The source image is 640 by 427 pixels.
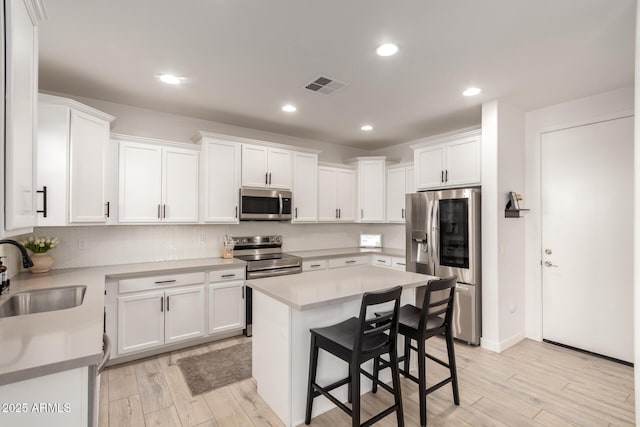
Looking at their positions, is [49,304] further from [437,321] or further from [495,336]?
[495,336]

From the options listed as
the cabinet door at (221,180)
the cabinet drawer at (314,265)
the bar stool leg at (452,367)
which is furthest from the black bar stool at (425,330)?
the cabinet door at (221,180)

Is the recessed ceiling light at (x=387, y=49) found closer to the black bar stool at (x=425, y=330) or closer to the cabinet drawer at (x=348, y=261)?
the black bar stool at (x=425, y=330)

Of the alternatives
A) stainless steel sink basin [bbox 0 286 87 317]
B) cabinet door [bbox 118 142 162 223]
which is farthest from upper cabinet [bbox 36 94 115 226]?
stainless steel sink basin [bbox 0 286 87 317]

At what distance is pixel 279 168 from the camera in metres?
4.34

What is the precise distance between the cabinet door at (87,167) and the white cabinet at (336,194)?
2818mm

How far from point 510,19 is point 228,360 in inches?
145

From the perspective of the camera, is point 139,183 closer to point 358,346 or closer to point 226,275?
point 226,275

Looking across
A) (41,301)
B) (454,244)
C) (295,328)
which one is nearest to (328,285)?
(295,328)

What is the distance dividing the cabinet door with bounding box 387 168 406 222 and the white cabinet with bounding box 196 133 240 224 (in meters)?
2.52

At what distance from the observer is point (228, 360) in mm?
3115

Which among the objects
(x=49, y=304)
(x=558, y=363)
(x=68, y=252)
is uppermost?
(x=68, y=252)

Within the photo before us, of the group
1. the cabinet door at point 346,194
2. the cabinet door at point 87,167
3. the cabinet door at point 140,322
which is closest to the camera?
the cabinet door at point 87,167

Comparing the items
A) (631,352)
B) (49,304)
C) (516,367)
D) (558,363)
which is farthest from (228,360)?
(631,352)

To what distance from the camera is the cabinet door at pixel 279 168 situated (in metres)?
4.27
